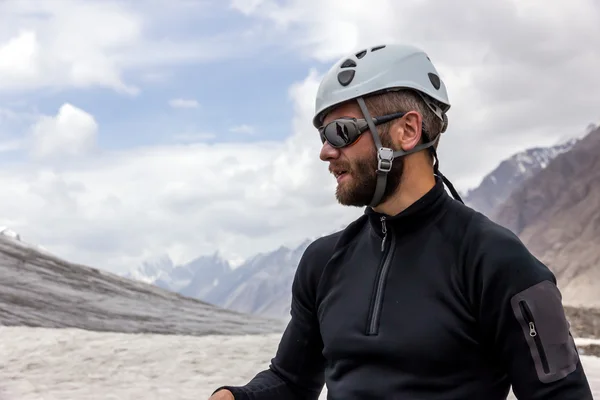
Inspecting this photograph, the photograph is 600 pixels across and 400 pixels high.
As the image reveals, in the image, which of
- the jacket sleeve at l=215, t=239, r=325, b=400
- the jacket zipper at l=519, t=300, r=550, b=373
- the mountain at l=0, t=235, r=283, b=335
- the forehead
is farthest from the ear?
the mountain at l=0, t=235, r=283, b=335

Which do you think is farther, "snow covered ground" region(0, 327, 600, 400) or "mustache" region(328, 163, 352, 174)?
"snow covered ground" region(0, 327, 600, 400)

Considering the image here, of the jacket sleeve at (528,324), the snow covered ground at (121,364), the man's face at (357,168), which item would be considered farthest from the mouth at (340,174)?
the snow covered ground at (121,364)

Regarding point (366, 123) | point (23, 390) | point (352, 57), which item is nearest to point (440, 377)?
point (366, 123)

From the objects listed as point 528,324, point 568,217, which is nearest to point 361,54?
point 528,324

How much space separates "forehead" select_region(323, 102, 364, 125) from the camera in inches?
90.4

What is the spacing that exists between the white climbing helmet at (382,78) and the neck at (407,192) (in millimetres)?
193

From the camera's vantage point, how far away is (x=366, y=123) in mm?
2256

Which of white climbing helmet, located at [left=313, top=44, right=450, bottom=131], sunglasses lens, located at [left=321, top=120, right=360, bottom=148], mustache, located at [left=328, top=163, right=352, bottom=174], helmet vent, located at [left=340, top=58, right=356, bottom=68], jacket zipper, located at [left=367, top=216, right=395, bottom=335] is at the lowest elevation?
jacket zipper, located at [left=367, top=216, right=395, bottom=335]

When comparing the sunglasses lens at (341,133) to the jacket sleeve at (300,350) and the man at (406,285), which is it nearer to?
the man at (406,285)

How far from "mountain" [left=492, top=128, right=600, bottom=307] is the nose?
106 meters

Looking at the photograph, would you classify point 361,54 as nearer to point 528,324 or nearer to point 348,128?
point 348,128

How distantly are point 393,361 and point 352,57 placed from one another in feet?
3.18

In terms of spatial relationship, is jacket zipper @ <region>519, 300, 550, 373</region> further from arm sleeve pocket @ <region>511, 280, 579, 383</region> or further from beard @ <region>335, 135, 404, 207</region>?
beard @ <region>335, 135, 404, 207</region>

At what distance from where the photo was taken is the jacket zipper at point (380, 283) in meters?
2.17
